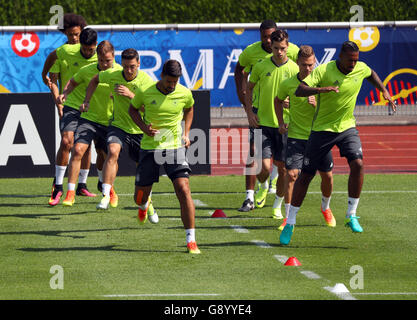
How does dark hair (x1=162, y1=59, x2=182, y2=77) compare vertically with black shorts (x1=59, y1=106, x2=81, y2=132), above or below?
below

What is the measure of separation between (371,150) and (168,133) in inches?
511

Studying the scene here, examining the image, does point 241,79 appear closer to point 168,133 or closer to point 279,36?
point 279,36

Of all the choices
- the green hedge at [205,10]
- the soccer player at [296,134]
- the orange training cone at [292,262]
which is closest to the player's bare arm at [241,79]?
the soccer player at [296,134]

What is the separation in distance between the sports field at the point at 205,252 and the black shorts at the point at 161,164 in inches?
30.9

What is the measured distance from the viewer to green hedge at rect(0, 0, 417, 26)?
32.7m

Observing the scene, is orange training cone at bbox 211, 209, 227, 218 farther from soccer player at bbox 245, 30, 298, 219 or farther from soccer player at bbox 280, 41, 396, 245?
soccer player at bbox 280, 41, 396, 245

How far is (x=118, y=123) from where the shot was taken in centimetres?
1358

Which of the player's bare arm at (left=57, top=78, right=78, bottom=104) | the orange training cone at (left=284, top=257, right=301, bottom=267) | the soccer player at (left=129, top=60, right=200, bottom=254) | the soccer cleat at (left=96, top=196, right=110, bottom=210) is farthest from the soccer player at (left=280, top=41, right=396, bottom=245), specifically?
the player's bare arm at (left=57, top=78, right=78, bottom=104)

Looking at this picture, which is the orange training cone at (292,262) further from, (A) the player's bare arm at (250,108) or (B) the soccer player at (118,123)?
(A) the player's bare arm at (250,108)

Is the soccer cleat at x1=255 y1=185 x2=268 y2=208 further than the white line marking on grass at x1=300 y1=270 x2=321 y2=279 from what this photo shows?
Yes

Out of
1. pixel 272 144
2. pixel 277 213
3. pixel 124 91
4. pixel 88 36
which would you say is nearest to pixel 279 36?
pixel 272 144

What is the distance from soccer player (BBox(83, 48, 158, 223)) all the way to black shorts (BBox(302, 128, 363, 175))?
240 centimetres

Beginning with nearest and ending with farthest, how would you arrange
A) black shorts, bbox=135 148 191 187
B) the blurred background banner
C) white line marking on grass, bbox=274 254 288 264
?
white line marking on grass, bbox=274 254 288 264 → black shorts, bbox=135 148 191 187 → the blurred background banner
